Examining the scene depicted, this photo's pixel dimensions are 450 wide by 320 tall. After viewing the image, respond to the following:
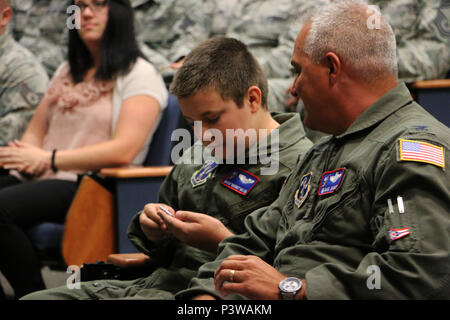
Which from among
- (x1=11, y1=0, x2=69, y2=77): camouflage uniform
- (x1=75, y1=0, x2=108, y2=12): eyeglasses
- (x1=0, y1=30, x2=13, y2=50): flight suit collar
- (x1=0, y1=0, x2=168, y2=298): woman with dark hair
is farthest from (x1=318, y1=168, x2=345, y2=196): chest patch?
(x1=11, y1=0, x2=69, y2=77): camouflage uniform

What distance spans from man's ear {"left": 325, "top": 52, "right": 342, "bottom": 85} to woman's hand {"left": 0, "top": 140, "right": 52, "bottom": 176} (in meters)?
1.49

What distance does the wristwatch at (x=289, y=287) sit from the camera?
0.99 m

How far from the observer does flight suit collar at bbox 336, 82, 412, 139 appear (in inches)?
43.8

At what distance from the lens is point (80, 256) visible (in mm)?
2197

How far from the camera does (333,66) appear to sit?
1.16 m

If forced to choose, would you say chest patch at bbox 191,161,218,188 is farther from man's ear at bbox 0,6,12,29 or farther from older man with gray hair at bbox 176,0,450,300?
man's ear at bbox 0,6,12,29

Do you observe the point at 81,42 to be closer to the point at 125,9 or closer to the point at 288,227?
the point at 125,9

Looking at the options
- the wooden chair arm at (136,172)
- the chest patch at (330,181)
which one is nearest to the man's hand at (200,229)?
the chest patch at (330,181)

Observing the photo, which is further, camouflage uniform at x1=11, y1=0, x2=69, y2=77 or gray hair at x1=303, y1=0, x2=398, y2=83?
camouflage uniform at x1=11, y1=0, x2=69, y2=77

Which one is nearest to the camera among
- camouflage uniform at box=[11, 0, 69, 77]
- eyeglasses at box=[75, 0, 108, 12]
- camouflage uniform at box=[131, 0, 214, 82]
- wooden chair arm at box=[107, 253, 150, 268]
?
wooden chair arm at box=[107, 253, 150, 268]

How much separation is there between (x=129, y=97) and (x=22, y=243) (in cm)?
63

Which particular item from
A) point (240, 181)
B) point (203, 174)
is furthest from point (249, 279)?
point (203, 174)
